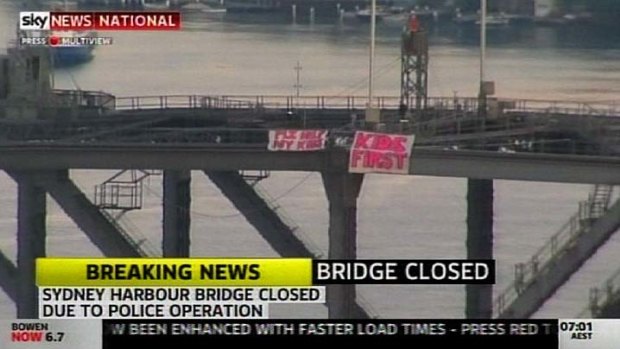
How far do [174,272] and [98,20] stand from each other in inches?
56.7

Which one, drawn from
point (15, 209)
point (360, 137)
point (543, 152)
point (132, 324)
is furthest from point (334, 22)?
point (132, 324)

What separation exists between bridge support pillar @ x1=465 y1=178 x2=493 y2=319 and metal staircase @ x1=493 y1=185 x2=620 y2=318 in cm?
13

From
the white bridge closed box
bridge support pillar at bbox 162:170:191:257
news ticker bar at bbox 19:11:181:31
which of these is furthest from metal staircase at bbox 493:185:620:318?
news ticker bar at bbox 19:11:181:31

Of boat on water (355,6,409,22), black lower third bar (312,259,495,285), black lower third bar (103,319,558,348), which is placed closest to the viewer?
black lower third bar (103,319,558,348)

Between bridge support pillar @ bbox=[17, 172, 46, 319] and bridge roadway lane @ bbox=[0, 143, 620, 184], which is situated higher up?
bridge roadway lane @ bbox=[0, 143, 620, 184]

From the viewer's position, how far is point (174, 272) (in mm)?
6852

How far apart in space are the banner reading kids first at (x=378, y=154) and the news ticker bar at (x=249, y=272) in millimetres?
1042

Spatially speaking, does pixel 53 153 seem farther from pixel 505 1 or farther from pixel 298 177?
pixel 505 1

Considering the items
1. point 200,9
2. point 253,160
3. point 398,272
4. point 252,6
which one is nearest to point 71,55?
point 200,9

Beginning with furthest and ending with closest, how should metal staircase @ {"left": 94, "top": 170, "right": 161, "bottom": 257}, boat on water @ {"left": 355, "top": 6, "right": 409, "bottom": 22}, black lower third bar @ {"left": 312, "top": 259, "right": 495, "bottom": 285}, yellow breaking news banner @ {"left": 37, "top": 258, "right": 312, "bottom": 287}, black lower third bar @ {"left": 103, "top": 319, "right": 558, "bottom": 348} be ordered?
Answer: 1. boat on water @ {"left": 355, "top": 6, "right": 409, "bottom": 22}
2. metal staircase @ {"left": 94, "top": 170, "right": 161, "bottom": 257}
3. yellow breaking news banner @ {"left": 37, "top": 258, "right": 312, "bottom": 287}
4. black lower third bar @ {"left": 312, "top": 259, "right": 495, "bottom": 285}
5. black lower third bar @ {"left": 103, "top": 319, "right": 558, "bottom": 348}

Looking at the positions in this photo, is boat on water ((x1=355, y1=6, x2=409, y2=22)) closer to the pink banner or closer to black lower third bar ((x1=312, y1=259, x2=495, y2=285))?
the pink banner

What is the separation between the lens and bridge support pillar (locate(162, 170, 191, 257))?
7.84 m

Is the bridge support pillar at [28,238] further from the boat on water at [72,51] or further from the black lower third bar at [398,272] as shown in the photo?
the black lower third bar at [398,272]

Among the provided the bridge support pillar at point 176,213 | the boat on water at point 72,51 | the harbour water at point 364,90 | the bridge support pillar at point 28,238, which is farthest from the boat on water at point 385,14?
the bridge support pillar at point 28,238
